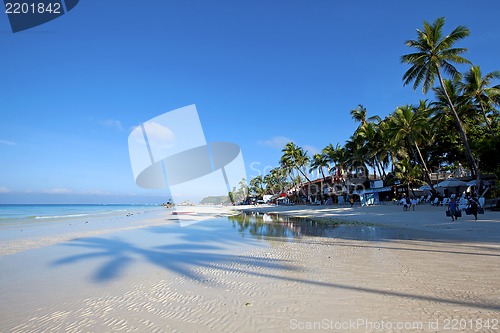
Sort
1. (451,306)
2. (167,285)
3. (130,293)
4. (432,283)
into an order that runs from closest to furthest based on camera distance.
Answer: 1. (451,306)
2. (432,283)
3. (130,293)
4. (167,285)

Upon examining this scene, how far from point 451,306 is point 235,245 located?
321 inches

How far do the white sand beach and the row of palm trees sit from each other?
18.5 m

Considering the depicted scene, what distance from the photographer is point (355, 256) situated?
8.27 m

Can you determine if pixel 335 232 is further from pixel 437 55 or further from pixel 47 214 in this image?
pixel 47 214

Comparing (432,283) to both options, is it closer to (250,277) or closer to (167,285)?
(250,277)

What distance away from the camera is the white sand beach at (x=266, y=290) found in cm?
413

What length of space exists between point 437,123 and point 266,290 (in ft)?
102

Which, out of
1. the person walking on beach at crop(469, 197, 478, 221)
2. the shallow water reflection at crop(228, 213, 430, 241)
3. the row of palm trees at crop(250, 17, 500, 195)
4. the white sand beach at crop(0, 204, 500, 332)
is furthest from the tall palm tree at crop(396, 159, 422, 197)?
the white sand beach at crop(0, 204, 500, 332)

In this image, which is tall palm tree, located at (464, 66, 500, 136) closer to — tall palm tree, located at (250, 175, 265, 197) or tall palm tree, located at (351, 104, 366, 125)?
tall palm tree, located at (351, 104, 366, 125)

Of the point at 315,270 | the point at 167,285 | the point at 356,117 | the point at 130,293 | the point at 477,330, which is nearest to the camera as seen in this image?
the point at 477,330

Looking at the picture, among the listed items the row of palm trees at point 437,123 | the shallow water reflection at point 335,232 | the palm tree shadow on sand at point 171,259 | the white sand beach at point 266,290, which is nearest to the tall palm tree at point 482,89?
the row of palm trees at point 437,123

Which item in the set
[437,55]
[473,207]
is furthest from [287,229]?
[437,55]

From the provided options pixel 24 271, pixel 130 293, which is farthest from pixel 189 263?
pixel 24 271

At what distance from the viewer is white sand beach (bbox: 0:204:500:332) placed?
163 inches
